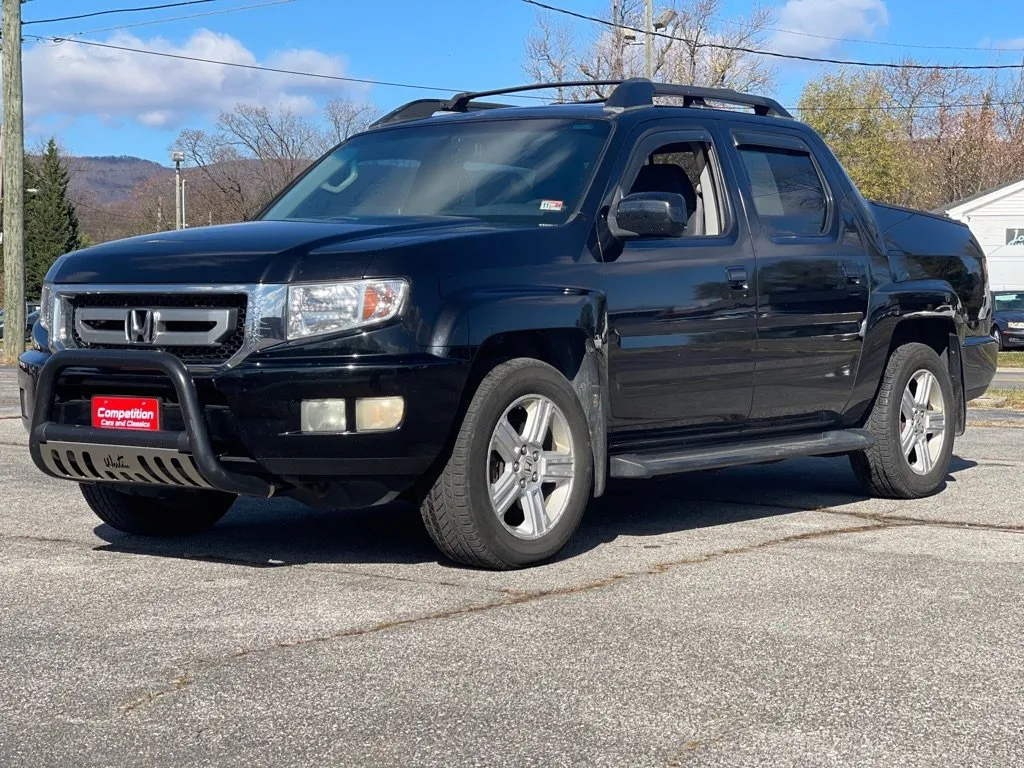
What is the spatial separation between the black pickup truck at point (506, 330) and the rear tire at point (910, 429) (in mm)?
17

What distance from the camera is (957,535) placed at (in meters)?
6.81

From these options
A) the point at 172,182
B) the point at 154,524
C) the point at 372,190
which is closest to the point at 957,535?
the point at 372,190

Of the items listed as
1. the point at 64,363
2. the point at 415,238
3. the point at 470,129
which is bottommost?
the point at 64,363

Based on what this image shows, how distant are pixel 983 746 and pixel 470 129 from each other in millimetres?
4199

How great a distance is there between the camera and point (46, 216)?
8406 centimetres

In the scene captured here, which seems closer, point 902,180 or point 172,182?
point 902,180

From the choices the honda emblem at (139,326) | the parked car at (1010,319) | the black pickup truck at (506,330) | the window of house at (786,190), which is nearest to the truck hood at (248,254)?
the black pickup truck at (506,330)

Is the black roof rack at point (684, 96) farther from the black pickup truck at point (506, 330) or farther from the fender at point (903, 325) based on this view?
the fender at point (903, 325)

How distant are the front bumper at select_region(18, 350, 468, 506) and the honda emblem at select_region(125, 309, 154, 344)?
0.11m

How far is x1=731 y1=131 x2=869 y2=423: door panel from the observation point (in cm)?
709

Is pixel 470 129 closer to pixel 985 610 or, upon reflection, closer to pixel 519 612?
pixel 519 612

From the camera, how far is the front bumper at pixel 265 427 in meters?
5.36

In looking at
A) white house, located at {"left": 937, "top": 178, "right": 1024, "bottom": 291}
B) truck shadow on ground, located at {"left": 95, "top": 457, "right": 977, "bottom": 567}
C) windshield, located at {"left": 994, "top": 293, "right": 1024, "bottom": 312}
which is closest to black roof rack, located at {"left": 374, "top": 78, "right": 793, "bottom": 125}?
truck shadow on ground, located at {"left": 95, "top": 457, "right": 977, "bottom": 567}

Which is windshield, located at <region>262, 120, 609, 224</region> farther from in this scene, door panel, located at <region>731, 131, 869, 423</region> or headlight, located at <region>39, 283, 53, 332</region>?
headlight, located at <region>39, 283, 53, 332</region>
